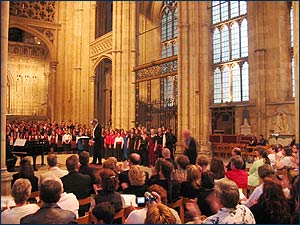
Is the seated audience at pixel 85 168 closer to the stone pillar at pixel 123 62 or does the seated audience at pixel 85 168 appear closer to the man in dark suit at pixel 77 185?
the man in dark suit at pixel 77 185

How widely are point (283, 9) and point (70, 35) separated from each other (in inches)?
527

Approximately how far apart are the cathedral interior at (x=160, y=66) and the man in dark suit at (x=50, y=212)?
33.5 feet

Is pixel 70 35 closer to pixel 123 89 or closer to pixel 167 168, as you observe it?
pixel 123 89

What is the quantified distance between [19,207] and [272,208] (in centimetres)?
236

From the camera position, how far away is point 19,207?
9.86 feet

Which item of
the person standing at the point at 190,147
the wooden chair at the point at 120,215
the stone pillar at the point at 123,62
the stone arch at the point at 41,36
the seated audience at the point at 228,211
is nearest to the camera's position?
the seated audience at the point at 228,211

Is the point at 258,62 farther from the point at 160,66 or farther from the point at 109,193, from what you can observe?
the point at 109,193

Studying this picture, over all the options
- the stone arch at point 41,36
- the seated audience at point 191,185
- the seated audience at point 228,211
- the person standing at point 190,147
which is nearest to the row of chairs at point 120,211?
the seated audience at point 191,185

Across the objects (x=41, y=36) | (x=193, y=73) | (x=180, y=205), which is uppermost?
(x=41, y=36)

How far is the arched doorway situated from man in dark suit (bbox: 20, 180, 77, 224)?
768 inches

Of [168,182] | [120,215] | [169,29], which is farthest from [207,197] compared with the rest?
[169,29]

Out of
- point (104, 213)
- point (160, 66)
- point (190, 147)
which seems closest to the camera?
point (104, 213)

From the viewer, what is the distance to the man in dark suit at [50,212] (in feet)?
8.76

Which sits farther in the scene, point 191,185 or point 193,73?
point 193,73
